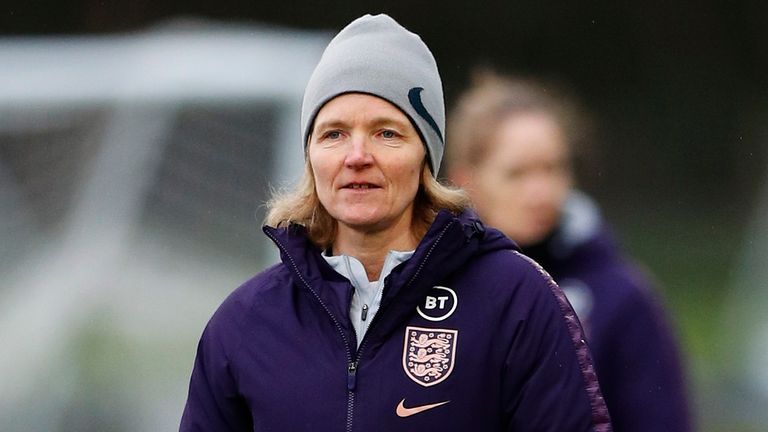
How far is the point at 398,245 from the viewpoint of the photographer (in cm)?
234

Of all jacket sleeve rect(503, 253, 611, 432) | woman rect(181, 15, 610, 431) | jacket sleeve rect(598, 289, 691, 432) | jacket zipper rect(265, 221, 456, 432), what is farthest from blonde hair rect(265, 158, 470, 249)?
jacket sleeve rect(598, 289, 691, 432)

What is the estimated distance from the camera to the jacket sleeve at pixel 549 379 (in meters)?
2.17

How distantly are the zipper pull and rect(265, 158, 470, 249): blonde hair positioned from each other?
0.26 m

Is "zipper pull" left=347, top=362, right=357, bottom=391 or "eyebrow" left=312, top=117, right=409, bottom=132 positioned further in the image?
"eyebrow" left=312, top=117, right=409, bottom=132

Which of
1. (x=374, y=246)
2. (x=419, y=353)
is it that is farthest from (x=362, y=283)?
(x=419, y=353)

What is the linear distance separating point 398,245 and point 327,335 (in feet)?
0.61

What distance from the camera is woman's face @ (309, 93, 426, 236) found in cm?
226

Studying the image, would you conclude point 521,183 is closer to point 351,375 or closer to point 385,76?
point 385,76

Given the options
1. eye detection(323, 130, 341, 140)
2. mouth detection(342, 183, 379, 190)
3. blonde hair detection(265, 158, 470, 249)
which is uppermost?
eye detection(323, 130, 341, 140)

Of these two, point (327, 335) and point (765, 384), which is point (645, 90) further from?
point (327, 335)

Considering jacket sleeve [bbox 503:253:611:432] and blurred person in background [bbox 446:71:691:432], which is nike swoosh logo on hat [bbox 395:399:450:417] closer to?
jacket sleeve [bbox 503:253:611:432]

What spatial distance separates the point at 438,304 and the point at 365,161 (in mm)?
233

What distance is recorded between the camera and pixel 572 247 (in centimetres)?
324

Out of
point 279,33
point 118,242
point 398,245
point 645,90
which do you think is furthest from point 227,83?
point 398,245
